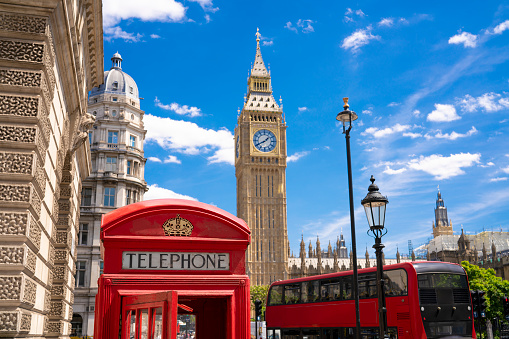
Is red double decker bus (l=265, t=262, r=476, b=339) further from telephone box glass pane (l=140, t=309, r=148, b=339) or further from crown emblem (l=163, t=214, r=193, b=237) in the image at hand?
telephone box glass pane (l=140, t=309, r=148, b=339)

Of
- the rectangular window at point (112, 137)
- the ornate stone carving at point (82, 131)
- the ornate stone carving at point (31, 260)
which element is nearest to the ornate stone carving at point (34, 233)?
the ornate stone carving at point (31, 260)

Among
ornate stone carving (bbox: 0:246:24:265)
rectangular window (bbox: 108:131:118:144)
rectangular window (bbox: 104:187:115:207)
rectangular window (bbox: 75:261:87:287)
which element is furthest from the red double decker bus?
rectangular window (bbox: 108:131:118:144)

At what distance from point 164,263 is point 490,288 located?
49342 millimetres

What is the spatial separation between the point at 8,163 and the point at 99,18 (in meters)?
5.53

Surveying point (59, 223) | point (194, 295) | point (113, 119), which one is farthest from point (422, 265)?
point (113, 119)

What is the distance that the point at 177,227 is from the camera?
6.24m

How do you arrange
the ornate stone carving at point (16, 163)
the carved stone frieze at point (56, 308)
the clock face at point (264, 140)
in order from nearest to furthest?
1. the ornate stone carving at point (16, 163)
2. the carved stone frieze at point (56, 308)
3. the clock face at point (264, 140)

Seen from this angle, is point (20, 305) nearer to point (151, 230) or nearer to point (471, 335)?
point (151, 230)

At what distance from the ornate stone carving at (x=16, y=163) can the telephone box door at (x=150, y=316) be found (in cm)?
212

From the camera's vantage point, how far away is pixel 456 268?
17.8 m

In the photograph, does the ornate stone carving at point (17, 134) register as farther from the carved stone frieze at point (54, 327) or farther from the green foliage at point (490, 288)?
the green foliage at point (490, 288)

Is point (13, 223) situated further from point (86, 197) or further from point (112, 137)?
point (112, 137)

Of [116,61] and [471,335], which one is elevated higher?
[116,61]

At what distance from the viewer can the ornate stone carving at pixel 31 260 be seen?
254 inches
